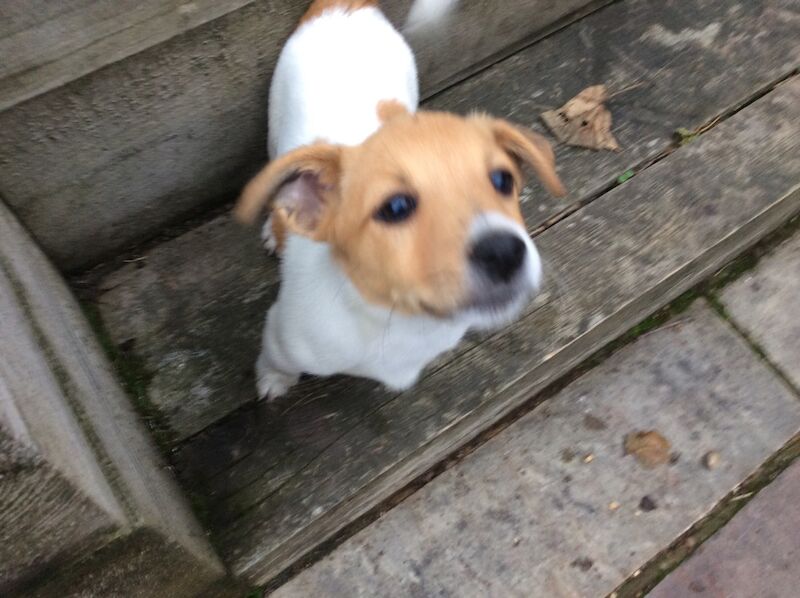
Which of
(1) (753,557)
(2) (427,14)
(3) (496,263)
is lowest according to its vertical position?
(1) (753,557)

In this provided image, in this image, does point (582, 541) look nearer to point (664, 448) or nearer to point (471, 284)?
point (664, 448)

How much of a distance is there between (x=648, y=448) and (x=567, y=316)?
648mm

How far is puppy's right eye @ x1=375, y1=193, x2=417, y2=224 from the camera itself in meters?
1.65

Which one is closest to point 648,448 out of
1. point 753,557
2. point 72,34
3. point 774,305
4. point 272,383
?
point 753,557

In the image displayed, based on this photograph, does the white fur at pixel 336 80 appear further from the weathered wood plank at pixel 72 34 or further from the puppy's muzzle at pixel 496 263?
Answer: the puppy's muzzle at pixel 496 263

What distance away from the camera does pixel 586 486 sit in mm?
2660

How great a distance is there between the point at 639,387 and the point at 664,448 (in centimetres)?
27

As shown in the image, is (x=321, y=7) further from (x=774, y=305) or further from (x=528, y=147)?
(x=774, y=305)

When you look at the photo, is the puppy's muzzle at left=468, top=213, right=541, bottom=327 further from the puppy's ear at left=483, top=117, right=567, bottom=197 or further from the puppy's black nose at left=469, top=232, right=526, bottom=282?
the puppy's ear at left=483, top=117, right=567, bottom=197

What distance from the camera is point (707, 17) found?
10.7 feet

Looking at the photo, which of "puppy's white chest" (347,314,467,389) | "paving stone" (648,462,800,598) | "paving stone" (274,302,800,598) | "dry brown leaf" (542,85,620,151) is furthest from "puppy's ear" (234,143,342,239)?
"paving stone" (648,462,800,598)

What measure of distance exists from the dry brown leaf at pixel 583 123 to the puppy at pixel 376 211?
2.70 ft

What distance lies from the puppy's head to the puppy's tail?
0.96 meters

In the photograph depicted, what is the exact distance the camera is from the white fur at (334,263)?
1.96m
